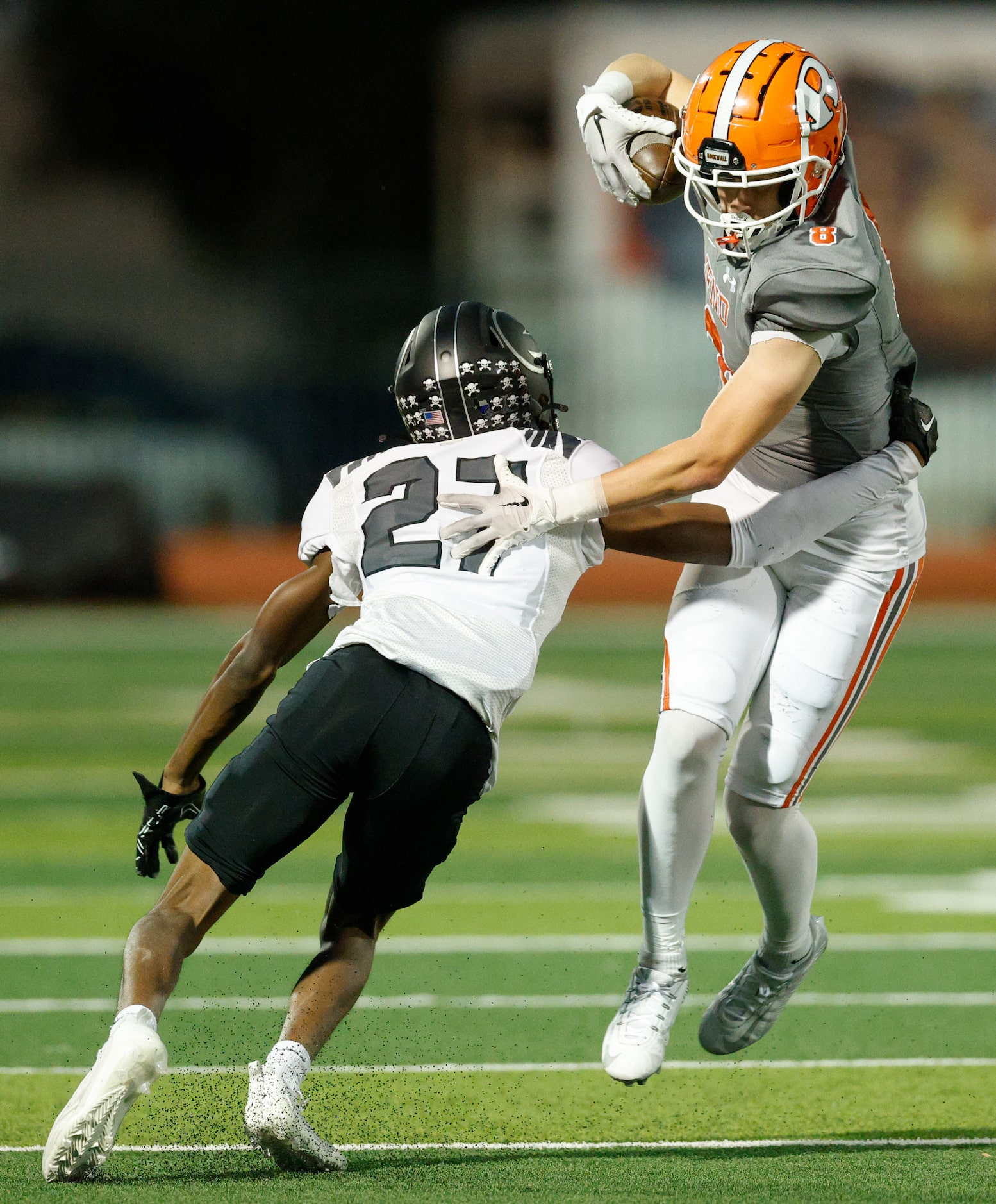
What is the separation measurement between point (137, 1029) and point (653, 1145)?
1.18 meters

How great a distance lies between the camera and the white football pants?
3945 mm

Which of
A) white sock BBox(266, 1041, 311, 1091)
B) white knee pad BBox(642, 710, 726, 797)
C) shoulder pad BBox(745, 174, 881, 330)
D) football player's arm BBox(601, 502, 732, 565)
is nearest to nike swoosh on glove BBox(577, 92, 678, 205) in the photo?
shoulder pad BBox(745, 174, 881, 330)

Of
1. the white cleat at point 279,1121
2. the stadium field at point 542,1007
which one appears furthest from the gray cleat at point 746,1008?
the white cleat at point 279,1121

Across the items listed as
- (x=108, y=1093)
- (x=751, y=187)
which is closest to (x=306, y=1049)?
(x=108, y=1093)

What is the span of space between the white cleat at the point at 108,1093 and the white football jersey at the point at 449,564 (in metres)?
0.79

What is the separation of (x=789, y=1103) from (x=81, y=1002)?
1928 millimetres

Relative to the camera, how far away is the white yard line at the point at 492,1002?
16.2 ft

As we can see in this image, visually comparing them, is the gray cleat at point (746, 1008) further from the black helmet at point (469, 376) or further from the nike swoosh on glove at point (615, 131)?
the nike swoosh on glove at point (615, 131)

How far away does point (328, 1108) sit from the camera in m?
4.06

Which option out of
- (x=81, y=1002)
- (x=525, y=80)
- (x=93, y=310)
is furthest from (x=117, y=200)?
(x=81, y=1002)

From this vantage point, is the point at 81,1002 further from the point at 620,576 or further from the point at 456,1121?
the point at 620,576

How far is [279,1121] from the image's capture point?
3.38 meters

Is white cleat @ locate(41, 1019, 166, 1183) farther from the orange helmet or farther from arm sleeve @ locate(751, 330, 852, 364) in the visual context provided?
the orange helmet

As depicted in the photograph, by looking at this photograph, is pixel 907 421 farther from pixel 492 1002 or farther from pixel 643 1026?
pixel 492 1002
